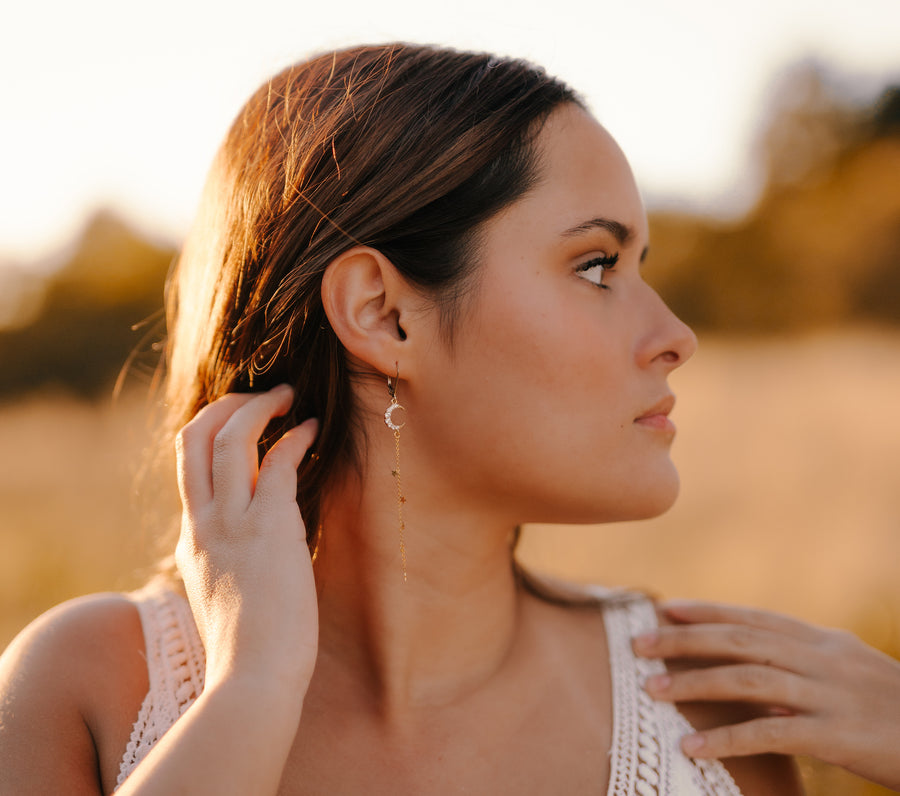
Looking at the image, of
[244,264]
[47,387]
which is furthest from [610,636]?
[47,387]

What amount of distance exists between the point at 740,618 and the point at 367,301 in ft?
3.60

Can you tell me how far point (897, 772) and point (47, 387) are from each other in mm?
12054

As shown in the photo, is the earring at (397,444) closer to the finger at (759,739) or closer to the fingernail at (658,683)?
the fingernail at (658,683)

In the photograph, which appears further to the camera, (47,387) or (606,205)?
(47,387)

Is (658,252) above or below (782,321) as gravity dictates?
above

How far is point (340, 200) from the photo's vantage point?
164cm

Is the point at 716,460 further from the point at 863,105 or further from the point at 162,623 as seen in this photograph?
the point at 863,105

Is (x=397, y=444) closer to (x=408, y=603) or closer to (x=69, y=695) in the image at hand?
(x=408, y=603)

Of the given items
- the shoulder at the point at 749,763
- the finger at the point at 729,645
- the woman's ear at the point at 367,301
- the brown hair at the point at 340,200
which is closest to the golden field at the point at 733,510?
the shoulder at the point at 749,763

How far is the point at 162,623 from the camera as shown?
5.71 feet

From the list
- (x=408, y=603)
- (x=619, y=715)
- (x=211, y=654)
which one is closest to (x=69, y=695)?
(x=211, y=654)

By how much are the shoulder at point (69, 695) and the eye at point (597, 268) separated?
125cm

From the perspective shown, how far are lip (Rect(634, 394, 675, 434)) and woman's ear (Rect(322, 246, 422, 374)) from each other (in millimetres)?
530

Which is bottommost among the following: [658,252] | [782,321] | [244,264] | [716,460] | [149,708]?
[149,708]
